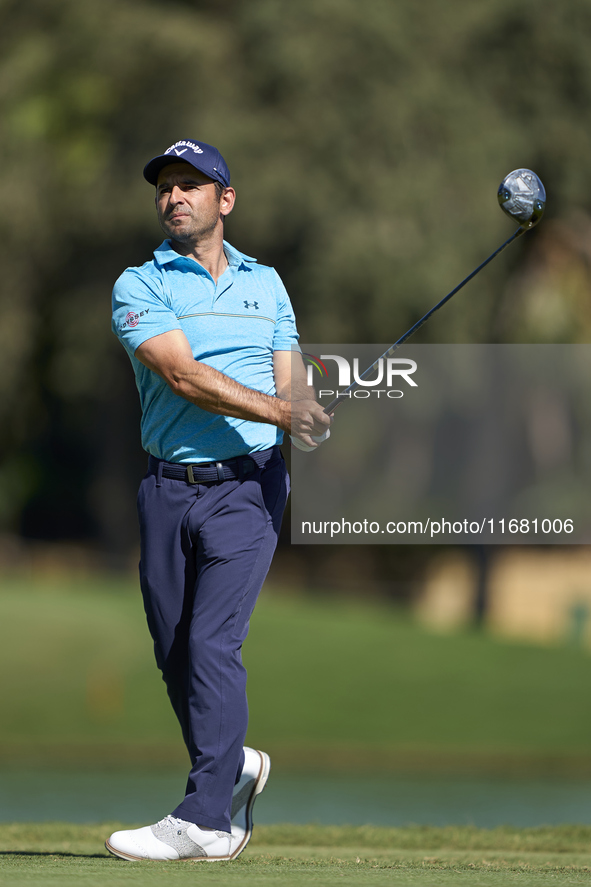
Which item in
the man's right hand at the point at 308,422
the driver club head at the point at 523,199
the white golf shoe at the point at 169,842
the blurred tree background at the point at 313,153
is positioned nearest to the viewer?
the white golf shoe at the point at 169,842

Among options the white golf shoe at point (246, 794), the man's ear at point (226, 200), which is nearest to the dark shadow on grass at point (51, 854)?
the white golf shoe at point (246, 794)

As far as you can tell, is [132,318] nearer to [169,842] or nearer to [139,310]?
[139,310]

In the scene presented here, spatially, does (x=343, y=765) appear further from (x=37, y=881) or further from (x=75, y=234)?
(x=75, y=234)

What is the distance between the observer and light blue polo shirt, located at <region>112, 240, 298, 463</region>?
389 centimetres

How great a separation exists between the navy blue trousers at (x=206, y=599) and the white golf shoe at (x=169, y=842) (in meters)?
0.04

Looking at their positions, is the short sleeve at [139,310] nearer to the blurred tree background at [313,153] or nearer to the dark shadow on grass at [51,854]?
the dark shadow on grass at [51,854]

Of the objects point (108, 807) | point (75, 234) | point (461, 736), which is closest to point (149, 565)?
point (108, 807)

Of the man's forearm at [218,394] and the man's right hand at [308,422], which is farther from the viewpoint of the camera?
the man's right hand at [308,422]

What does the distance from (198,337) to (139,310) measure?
0.71 ft

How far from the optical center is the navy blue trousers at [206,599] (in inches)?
149

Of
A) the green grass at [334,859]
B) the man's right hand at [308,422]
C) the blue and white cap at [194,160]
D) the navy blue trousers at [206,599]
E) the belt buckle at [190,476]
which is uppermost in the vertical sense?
the blue and white cap at [194,160]

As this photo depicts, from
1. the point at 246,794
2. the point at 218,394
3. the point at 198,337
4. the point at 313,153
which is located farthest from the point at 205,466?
the point at 313,153

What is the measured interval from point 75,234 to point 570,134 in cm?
848

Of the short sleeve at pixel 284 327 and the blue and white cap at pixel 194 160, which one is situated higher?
the blue and white cap at pixel 194 160
